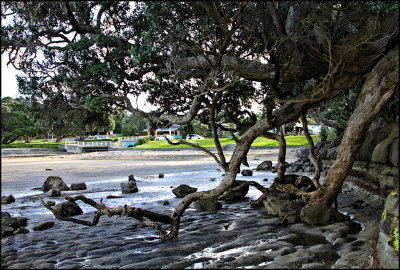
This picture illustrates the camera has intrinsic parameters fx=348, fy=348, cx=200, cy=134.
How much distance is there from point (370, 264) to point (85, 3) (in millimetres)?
8849

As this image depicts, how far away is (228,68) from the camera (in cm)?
907

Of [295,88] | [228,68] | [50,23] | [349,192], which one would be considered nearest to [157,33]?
[228,68]

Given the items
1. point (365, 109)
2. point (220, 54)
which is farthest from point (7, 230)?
point (365, 109)

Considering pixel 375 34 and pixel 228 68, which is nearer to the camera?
pixel 375 34

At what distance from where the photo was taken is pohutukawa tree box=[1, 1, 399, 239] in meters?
7.24

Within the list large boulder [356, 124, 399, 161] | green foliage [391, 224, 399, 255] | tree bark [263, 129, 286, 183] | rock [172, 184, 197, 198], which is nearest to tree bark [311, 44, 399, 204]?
large boulder [356, 124, 399, 161]

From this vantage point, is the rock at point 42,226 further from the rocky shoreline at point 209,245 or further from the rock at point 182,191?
the rock at point 182,191

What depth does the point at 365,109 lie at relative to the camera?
Result: 703 cm

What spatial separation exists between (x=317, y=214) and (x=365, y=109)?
247 centimetres

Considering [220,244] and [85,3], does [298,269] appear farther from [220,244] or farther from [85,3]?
[85,3]

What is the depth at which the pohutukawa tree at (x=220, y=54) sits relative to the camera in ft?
23.7

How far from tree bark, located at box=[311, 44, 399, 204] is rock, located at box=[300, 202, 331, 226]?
0.72 feet

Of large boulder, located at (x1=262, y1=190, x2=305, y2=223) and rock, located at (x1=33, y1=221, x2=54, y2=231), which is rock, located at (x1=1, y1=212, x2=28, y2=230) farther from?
large boulder, located at (x1=262, y1=190, x2=305, y2=223)

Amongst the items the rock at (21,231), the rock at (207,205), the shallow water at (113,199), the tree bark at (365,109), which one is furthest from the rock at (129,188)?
the tree bark at (365,109)
